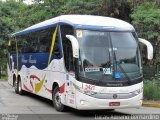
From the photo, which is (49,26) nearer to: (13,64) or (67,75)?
(67,75)

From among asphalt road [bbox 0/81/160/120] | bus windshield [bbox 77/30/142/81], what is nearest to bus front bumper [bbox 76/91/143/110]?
asphalt road [bbox 0/81/160/120]

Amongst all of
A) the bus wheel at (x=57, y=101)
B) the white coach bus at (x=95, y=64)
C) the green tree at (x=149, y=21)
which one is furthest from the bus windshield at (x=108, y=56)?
the green tree at (x=149, y=21)

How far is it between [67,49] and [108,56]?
1.49m

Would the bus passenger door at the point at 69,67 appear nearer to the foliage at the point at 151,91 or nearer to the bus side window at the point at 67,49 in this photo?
the bus side window at the point at 67,49

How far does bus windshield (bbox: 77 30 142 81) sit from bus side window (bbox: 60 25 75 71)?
47 centimetres

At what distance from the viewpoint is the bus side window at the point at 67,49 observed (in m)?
14.0

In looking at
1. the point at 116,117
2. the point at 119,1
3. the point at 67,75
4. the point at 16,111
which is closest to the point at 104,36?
the point at 67,75

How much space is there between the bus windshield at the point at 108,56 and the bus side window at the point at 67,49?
47cm

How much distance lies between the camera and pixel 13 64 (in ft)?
78.5

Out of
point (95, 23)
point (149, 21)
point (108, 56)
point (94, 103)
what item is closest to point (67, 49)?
point (95, 23)

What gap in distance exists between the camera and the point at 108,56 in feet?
45.1

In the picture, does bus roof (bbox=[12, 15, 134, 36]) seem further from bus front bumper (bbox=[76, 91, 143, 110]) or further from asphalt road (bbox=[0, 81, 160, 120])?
asphalt road (bbox=[0, 81, 160, 120])

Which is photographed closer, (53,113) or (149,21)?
(53,113)

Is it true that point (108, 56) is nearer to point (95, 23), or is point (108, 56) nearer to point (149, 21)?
point (95, 23)
